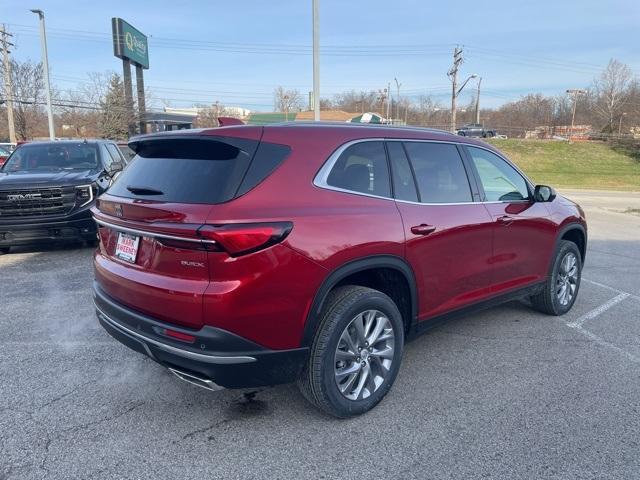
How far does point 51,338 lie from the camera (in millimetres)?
4371

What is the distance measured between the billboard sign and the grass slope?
30945 mm

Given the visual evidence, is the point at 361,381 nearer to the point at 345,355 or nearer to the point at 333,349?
the point at 345,355

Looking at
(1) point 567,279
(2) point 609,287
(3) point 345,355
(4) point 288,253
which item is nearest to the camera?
(4) point 288,253

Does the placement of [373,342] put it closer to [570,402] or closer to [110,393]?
[570,402]

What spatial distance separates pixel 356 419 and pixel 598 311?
3544 millimetres

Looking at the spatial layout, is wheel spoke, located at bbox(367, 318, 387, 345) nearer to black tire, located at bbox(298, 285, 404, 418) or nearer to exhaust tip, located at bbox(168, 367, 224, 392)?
black tire, located at bbox(298, 285, 404, 418)

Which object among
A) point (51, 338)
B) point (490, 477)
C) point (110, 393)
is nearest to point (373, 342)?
point (490, 477)

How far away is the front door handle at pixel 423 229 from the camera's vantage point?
332cm

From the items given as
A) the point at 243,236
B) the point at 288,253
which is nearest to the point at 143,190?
the point at 243,236

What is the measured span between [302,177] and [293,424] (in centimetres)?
152

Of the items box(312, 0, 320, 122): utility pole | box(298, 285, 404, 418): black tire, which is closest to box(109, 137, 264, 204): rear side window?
box(298, 285, 404, 418): black tire

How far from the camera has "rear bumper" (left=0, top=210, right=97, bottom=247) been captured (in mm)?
7004

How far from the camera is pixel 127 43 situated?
41.6 metres

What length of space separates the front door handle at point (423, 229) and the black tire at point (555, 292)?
2.12m
